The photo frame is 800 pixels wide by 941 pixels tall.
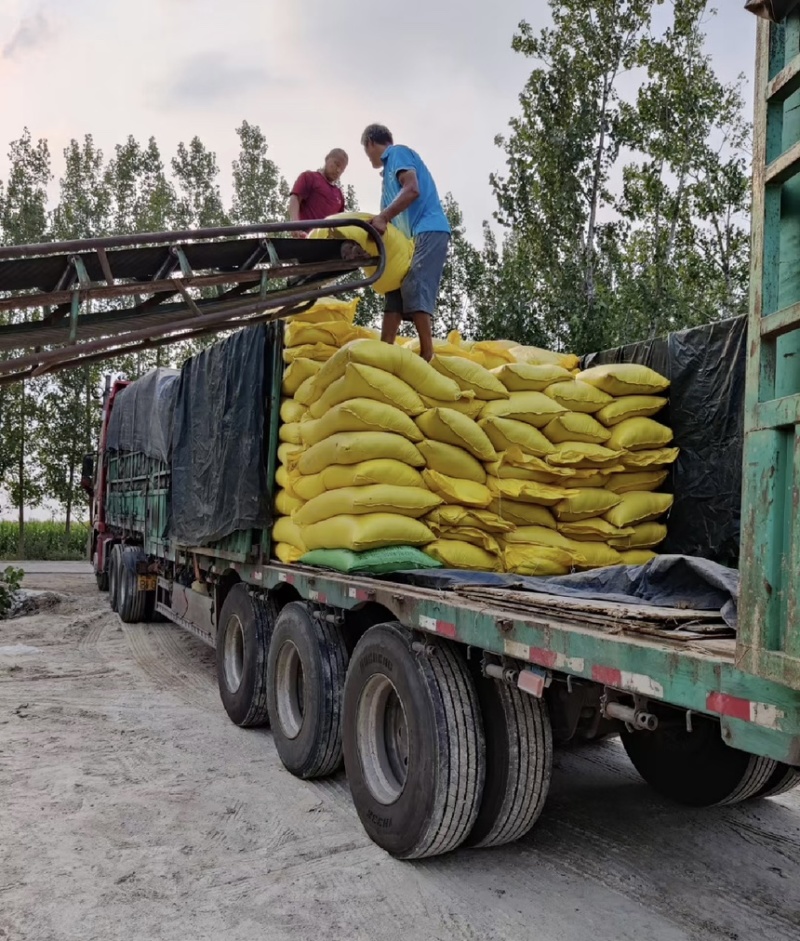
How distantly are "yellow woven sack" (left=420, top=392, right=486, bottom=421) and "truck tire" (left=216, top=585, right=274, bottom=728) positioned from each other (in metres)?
1.90

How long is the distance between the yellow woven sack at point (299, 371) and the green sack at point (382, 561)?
1223 mm

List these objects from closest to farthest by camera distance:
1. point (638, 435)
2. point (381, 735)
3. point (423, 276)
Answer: point (381, 735), point (638, 435), point (423, 276)

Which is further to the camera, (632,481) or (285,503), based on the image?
(285,503)

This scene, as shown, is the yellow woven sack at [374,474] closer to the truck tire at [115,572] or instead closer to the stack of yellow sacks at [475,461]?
the stack of yellow sacks at [475,461]

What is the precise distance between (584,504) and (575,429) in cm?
42

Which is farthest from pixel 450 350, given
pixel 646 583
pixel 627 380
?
pixel 646 583

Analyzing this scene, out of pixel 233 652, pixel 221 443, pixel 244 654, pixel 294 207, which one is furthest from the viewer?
pixel 294 207

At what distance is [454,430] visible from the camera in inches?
167

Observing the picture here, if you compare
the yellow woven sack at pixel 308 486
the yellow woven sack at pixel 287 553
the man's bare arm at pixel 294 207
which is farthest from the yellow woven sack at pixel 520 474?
the man's bare arm at pixel 294 207

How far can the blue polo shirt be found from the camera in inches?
194

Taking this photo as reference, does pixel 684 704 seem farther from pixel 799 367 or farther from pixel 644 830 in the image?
pixel 644 830

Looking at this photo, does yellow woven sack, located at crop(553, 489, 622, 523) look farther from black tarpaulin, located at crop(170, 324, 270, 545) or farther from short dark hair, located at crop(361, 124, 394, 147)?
short dark hair, located at crop(361, 124, 394, 147)

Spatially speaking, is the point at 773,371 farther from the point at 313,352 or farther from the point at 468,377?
the point at 313,352

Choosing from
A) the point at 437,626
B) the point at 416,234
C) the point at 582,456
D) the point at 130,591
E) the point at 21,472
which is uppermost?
the point at 416,234
